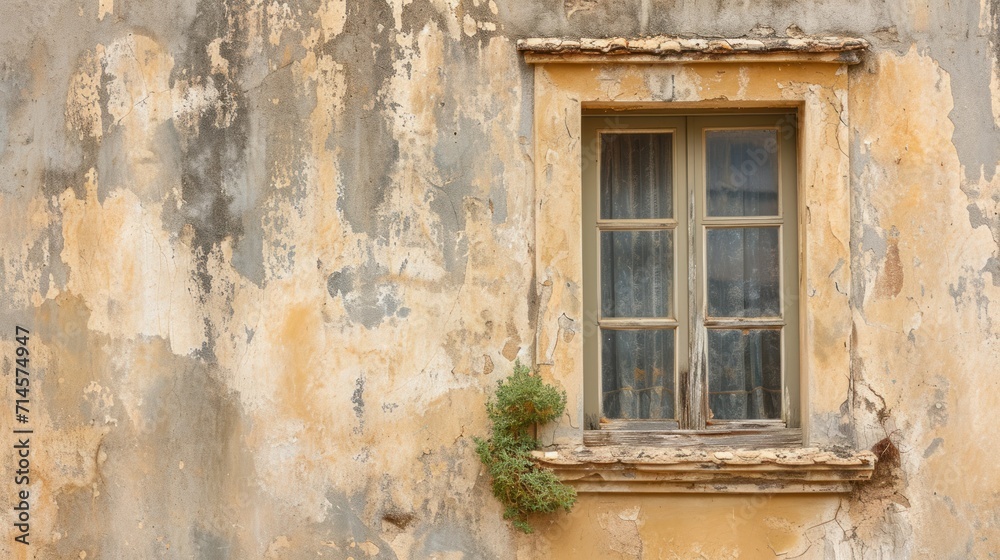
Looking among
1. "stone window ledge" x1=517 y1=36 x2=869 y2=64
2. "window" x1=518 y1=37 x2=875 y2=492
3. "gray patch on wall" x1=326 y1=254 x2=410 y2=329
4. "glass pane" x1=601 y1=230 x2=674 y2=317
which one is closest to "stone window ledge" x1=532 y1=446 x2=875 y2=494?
"window" x1=518 y1=37 x2=875 y2=492

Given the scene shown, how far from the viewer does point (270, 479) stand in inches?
181

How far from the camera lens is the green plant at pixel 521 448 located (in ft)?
14.6

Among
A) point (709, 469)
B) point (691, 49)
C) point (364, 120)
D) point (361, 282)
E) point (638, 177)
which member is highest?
point (691, 49)

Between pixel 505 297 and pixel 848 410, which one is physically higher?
pixel 505 297

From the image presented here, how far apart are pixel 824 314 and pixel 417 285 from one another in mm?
1871

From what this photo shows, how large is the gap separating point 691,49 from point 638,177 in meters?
0.67

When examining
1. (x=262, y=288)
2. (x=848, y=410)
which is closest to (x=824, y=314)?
(x=848, y=410)

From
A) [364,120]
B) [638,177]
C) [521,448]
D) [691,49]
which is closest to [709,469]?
[521,448]

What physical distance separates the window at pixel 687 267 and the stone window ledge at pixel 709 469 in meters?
0.33

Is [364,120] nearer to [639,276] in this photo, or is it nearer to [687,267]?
[639,276]

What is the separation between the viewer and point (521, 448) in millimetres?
4512

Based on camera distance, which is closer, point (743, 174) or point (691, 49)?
point (691, 49)

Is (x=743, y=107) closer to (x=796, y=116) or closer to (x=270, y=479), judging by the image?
(x=796, y=116)

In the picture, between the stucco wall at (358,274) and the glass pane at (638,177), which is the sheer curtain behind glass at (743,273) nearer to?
the glass pane at (638,177)
